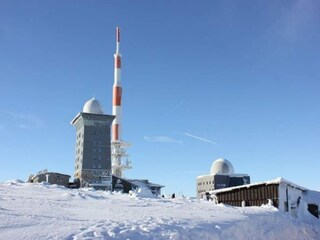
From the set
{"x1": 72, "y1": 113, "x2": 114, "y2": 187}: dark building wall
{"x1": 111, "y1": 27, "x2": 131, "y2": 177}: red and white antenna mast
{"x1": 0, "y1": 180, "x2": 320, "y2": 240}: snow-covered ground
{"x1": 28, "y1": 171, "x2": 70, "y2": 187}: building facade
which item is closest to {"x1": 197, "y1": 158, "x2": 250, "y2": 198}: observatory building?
{"x1": 111, "y1": 27, "x2": 131, "y2": 177}: red and white antenna mast

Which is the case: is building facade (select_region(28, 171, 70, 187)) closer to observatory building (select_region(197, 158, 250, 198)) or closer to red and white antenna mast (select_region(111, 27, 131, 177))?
red and white antenna mast (select_region(111, 27, 131, 177))

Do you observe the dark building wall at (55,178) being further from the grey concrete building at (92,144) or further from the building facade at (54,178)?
the grey concrete building at (92,144)

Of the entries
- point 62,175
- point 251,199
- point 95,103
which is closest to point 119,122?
point 95,103

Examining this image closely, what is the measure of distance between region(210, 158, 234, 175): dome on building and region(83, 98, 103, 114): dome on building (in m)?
31.6

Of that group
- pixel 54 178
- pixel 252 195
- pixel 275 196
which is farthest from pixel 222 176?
pixel 275 196

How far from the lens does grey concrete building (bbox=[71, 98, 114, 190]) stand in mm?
90000

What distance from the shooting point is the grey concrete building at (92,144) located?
295 ft

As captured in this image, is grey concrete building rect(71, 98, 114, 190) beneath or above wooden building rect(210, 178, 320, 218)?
above

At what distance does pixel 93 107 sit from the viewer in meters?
95.4

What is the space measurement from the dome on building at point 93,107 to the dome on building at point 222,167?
3162cm

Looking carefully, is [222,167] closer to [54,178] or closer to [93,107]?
[93,107]

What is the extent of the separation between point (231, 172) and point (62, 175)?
45.0 meters

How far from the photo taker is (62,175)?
7181 centimetres

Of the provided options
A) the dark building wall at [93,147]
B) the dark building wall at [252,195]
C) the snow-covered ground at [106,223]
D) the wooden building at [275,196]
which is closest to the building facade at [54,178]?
the dark building wall at [93,147]
